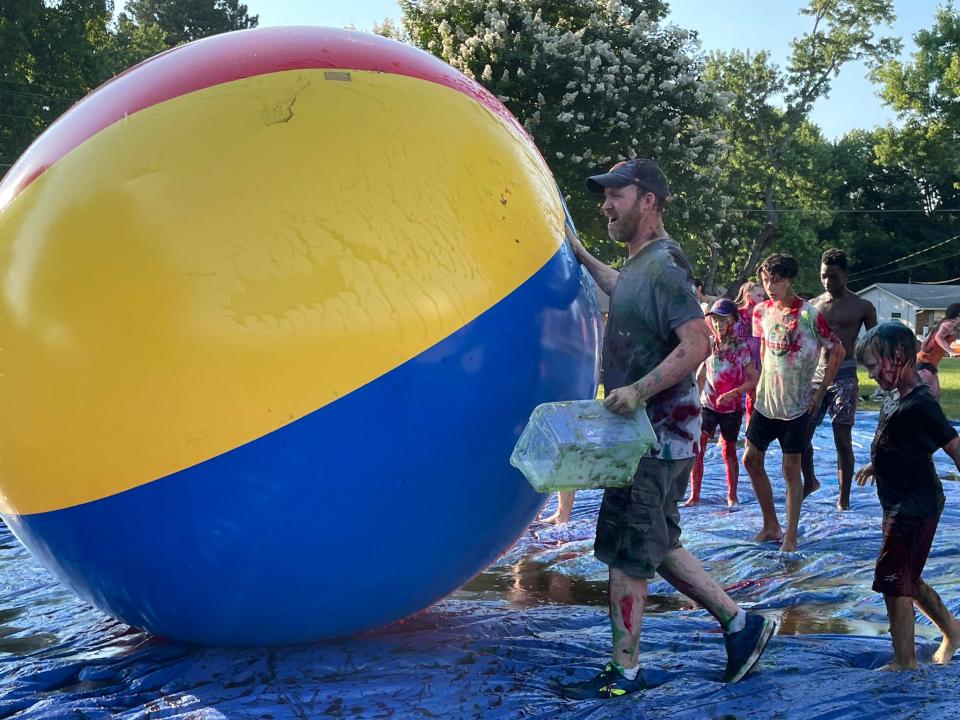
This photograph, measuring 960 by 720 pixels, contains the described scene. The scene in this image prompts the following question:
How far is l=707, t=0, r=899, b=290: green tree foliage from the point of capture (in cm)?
3694

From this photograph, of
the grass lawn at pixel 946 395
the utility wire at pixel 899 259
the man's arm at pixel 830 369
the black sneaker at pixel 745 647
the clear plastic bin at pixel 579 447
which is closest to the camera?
the clear plastic bin at pixel 579 447

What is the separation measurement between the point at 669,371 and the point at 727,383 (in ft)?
12.0

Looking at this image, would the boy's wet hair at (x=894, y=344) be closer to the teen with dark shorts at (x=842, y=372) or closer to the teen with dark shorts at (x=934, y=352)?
the teen with dark shorts at (x=842, y=372)

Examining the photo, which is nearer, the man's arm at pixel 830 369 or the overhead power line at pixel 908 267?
the man's arm at pixel 830 369

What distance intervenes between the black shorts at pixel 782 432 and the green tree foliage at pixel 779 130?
97.4 ft

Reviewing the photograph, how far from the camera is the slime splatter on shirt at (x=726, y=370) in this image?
6750 mm

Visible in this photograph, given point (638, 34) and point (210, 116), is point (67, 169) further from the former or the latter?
point (638, 34)

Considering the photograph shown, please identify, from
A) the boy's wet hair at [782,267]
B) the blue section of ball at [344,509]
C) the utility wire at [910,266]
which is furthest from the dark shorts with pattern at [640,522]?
the utility wire at [910,266]

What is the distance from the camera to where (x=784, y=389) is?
19.0 feet

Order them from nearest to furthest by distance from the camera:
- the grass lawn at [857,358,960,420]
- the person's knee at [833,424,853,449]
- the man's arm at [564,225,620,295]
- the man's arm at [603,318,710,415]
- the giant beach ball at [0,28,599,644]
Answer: the giant beach ball at [0,28,599,644] → the man's arm at [603,318,710,415] → the man's arm at [564,225,620,295] → the person's knee at [833,424,853,449] → the grass lawn at [857,358,960,420]

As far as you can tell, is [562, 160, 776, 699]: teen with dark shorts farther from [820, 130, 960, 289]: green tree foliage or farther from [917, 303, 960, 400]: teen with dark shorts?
[820, 130, 960, 289]: green tree foliage

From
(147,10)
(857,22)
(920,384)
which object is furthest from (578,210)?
(147,10)

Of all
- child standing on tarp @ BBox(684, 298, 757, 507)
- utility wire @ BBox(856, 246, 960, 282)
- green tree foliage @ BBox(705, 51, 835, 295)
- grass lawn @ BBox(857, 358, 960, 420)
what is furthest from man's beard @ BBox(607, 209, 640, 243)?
utility wire @ BBox(856, 246, 960, 282)

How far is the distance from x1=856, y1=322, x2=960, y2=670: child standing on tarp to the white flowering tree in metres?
13.6
